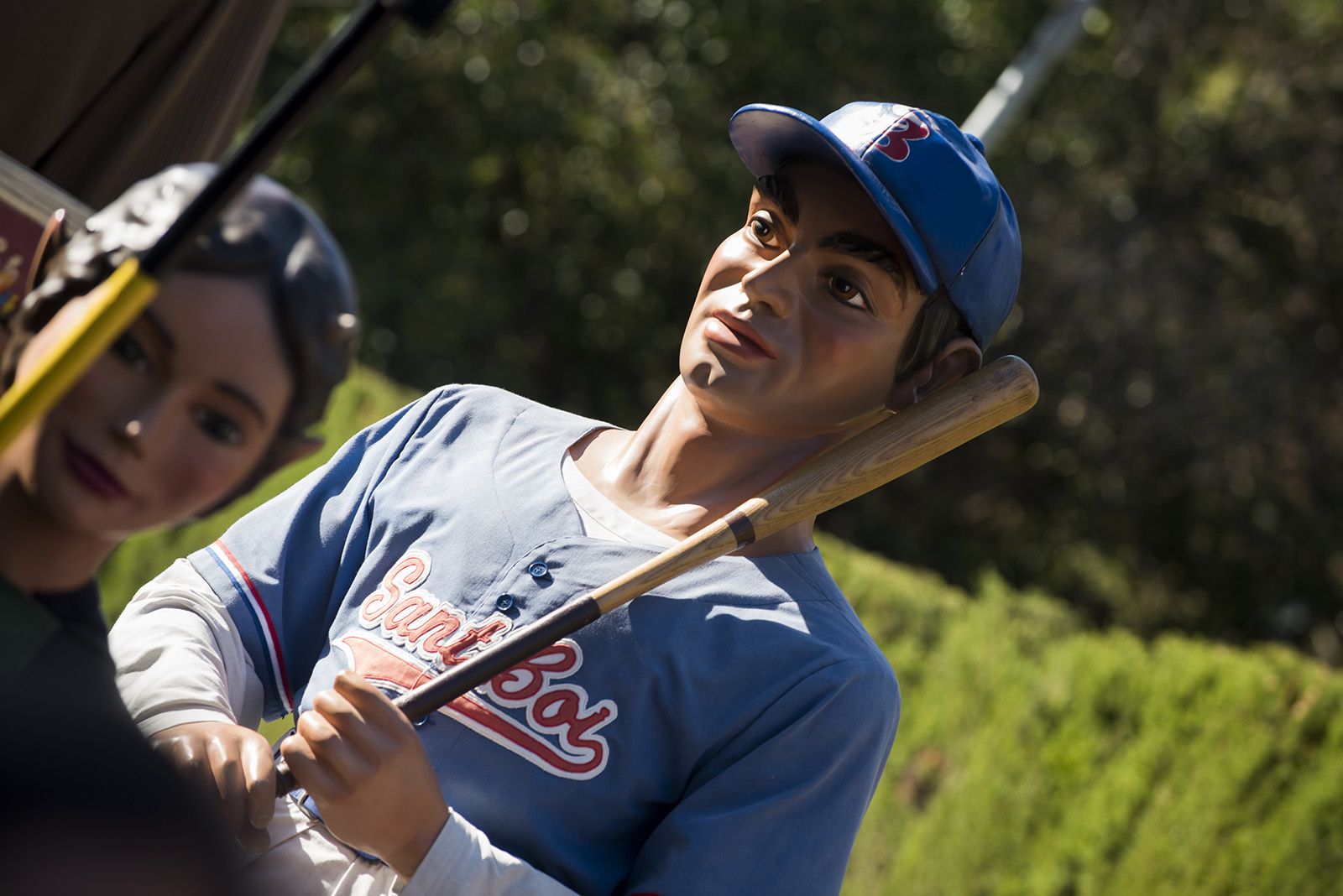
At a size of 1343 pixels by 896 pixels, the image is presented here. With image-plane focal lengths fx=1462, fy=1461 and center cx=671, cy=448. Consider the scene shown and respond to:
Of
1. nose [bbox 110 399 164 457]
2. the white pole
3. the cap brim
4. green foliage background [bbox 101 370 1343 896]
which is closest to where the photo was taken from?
nose [bbox 110 399 164 457]

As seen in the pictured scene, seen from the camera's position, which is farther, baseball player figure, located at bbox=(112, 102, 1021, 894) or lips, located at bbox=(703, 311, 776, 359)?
lips, located at bbox=(703, 311, 776, 359)

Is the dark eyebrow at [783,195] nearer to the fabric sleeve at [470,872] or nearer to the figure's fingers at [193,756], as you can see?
the fabric sleeve at [470,872]

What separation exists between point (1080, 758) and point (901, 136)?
334 cm

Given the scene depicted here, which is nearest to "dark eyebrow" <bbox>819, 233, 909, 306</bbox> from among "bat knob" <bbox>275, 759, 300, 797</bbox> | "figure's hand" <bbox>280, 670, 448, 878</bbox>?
"figure's hand" <bbox>280, 670, 448, 878</bbox>

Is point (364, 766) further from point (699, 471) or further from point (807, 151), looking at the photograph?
→ point (807, 151)

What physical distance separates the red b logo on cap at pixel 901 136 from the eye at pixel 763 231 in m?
0.19

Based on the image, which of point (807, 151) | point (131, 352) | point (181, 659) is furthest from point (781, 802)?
point (131, 352)

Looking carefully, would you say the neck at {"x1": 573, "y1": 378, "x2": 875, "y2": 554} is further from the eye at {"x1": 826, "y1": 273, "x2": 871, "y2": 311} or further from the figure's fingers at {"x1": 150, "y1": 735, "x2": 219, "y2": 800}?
the figure's fingers at {"x1": 150, "y1": 735, "x2": 219, "y2": 800}

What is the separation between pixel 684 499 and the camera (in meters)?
1.93

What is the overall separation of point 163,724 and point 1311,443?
12.4m

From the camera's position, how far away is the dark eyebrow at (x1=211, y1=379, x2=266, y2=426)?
1038 millimetres

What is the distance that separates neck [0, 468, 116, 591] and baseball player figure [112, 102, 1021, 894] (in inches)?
16.4

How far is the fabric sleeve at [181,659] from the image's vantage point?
5.12 feet

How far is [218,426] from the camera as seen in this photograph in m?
1.05
